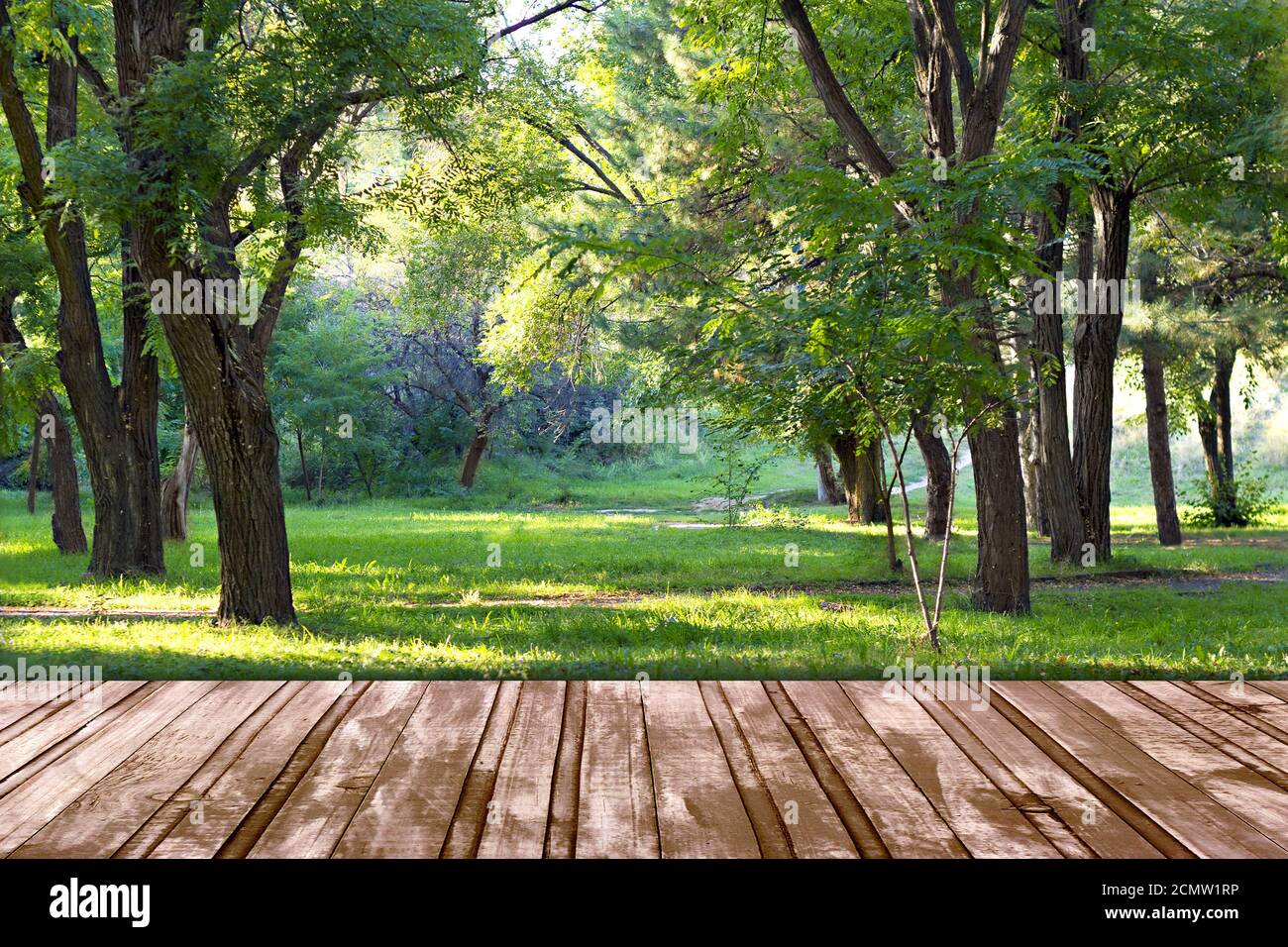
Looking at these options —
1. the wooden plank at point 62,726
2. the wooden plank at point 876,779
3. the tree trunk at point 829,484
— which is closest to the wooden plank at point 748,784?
the wooden plank at point 876,779

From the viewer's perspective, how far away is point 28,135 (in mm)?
11633

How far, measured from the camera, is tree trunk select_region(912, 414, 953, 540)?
1047 cm

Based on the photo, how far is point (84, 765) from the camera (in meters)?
3.72

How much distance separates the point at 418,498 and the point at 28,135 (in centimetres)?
2093

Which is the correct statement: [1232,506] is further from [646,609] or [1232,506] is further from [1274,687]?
[1274,687]

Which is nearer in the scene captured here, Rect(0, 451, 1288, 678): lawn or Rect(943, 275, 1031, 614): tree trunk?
Rect(0, 451, 1288, 678): lawn

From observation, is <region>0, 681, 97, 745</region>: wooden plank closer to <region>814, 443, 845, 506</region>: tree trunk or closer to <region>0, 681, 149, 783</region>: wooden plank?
<region>0, 681, 149, 783</region>: wooden plank

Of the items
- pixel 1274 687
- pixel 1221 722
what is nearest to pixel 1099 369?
pixel 1274 687

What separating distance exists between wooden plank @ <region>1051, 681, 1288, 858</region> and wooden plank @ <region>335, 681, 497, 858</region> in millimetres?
2254

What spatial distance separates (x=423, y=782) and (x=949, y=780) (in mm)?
1631

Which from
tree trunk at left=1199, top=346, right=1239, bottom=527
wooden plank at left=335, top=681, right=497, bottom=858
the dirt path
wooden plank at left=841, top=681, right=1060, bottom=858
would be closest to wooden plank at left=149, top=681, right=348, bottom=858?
wooden plank at left=335, top=681, right=497, bottom=858

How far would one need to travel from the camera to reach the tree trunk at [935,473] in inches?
412

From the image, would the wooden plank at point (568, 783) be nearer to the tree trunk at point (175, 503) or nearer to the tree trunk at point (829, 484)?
the tree trunk at point (175, 503)
